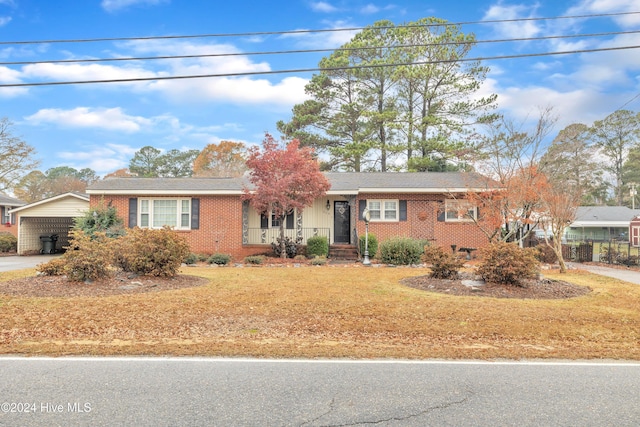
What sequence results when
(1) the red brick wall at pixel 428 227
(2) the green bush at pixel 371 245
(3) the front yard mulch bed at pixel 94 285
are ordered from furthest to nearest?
(1) the red brick wall at pixel 428 227
(2) the green bush at pixel 371 245
(3) the front yard mulch bed at pixel 94 285

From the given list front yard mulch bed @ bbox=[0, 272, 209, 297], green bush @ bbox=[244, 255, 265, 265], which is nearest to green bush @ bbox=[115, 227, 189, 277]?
front yard mulch bed @ bbox=[0, 272, 209, 297]

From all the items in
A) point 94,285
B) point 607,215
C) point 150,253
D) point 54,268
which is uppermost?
point 607,215

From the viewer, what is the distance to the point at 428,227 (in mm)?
18531

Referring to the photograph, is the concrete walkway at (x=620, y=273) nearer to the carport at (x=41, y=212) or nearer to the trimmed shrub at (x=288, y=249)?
the trimmed shrub at (x=288, y=249)

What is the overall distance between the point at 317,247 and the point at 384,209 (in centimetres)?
375

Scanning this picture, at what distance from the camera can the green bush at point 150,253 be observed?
10.8 meters

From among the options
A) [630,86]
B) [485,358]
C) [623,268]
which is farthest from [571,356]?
[630,86]

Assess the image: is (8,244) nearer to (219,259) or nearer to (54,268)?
(219,259)

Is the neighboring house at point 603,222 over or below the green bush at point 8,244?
over

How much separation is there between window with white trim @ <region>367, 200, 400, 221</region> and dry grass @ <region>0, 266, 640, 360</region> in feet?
30.0

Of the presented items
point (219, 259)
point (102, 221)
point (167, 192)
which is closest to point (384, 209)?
point (219, 259)

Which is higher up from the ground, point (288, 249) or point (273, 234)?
point (273, 234)

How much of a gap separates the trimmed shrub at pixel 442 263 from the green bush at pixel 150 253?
6777 millimetres

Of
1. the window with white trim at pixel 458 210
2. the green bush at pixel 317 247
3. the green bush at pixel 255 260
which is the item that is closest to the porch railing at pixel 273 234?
the green bush at pixel 317 247
